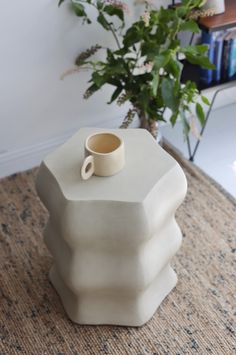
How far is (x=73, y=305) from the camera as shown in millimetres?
1394

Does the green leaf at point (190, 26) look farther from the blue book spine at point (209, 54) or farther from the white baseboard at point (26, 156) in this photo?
the white baseboard at point (26, 156)

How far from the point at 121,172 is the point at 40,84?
0.75 meters

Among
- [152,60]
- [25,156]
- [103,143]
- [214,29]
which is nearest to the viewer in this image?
[103,143]

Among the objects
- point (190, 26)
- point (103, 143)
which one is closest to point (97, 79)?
point (190, 26)

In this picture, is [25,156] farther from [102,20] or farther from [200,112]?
[200,112]

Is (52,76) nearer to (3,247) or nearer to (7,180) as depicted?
(7,180)

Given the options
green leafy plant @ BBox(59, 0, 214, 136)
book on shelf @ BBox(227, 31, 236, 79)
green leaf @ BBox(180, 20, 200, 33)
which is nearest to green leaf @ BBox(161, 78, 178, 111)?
green leafy plant @ BBox(59, 0, 214, 136)

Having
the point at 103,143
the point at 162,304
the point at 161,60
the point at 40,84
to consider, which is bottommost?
the point at 162,304

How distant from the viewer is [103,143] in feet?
4.18

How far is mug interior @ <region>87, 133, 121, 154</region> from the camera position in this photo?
1256 millimetres

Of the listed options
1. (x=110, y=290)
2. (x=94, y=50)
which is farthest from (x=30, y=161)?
(x=110, y=290)

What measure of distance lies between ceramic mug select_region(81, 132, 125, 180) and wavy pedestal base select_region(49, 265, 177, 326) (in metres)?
0.33

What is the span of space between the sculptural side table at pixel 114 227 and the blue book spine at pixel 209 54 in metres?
0.80

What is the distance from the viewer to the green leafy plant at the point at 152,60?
1.59 m
